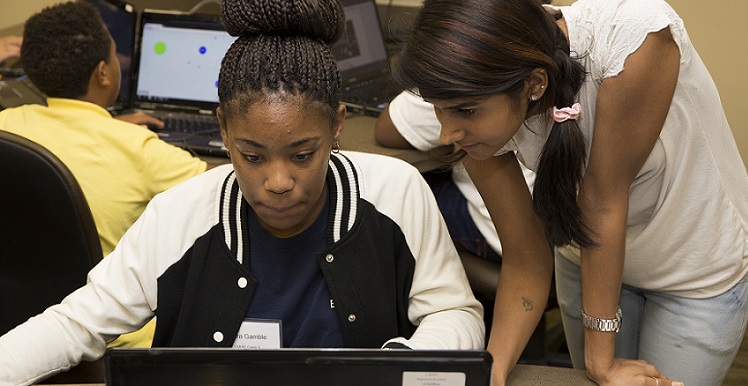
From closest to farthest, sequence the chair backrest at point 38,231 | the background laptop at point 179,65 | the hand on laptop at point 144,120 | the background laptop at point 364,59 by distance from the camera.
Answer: the chair backrest at point 38,231
the hand on laptop at point 144,120
the background laptop at point 179,65
the background laptop at point 364,59

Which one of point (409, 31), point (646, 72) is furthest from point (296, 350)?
point (646, 72)

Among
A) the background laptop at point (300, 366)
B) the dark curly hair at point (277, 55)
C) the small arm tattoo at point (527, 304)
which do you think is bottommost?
the small arm tattoo at point (527, 304)

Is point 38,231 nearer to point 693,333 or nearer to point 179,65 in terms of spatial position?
point 179,65

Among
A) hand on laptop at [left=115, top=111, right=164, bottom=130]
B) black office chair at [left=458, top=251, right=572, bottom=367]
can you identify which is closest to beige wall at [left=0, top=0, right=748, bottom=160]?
hand on laptop at [left=115, top=111, right=164, bottom=130]

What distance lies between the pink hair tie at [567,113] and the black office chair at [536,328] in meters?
0.86

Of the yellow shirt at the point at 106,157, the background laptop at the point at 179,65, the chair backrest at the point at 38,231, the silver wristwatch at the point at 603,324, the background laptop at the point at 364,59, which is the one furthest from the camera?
the background laptop at the point at 364,59

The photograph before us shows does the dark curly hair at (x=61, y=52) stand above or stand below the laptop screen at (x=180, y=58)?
above

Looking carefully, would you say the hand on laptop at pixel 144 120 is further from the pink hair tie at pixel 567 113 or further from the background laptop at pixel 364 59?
the pink hair tie at pixel 567 113

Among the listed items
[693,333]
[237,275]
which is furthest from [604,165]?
[237,275]

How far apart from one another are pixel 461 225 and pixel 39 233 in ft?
3.27

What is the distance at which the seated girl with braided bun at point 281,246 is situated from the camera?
1.12 meters

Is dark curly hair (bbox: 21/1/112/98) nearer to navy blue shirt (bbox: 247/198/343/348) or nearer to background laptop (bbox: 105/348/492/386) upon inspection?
navy blue shirt (bbox: 247/198/343/348)

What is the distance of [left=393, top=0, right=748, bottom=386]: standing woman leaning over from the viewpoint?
108cm

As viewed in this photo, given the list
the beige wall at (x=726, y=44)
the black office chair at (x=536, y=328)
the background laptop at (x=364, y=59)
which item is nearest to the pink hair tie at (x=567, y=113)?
the black office chair at (x=536, y=328)
